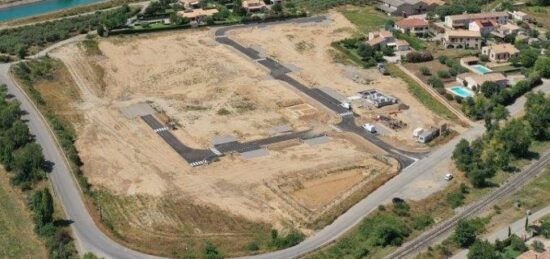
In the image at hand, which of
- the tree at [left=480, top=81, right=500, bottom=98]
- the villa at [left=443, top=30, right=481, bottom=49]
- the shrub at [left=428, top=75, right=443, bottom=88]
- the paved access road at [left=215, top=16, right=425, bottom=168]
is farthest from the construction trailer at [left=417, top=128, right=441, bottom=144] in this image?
the villa at [left=443, top=30, right=481, bottom=49]

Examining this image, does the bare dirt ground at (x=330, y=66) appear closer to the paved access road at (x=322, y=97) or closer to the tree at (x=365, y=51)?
the paved access road at (x=322, y=97)

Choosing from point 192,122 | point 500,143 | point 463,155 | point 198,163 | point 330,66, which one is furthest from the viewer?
point 330,66

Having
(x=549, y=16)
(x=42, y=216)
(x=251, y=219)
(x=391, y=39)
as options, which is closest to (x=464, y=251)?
(x=251, y=219)

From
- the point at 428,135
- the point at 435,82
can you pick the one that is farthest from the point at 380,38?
the point at 428,135

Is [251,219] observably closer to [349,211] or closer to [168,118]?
[349,211]

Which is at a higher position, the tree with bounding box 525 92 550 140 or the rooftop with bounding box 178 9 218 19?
the tree with bounding box 525 92 550 140

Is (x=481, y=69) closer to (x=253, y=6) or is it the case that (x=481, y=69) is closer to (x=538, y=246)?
(x=538, y=246)

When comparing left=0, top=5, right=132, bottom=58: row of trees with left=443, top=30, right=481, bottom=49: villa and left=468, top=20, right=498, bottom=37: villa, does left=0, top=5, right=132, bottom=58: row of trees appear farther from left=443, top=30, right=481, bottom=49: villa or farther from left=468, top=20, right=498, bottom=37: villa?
left=468, top=20, right=498, bottom=37: villa
